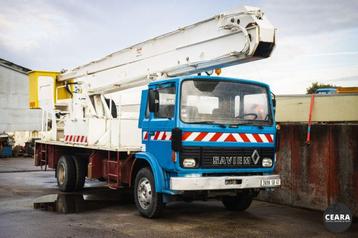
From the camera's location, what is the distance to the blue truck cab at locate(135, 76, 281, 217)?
25.2ft

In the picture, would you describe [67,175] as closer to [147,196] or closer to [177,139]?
[147,196]

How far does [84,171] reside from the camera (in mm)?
11891

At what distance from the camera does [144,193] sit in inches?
333

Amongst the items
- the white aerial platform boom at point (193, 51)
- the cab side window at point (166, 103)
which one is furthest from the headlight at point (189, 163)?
the white aerial platform boom at point (193, 51)

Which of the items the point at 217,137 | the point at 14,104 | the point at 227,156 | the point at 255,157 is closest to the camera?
the point at 217,137

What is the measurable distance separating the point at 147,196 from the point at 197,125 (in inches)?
66.8

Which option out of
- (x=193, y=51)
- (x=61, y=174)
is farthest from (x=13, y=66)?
(x=193, y=51)

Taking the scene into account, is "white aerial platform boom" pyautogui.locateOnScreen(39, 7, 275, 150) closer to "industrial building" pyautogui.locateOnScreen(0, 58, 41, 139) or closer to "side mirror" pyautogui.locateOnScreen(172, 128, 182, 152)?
"side mirror" pyautogui.locateOnScreen(172, 128, 182, 152)

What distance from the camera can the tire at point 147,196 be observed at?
8094 mm

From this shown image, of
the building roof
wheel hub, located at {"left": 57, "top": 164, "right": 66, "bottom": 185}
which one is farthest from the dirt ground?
the building roof

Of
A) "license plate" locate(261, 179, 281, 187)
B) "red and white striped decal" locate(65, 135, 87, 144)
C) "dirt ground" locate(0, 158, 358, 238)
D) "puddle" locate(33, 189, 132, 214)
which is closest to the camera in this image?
"dirt ground" locate(0, 158, 358, 238)

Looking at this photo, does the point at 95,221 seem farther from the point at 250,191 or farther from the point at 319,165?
the point at 319,165

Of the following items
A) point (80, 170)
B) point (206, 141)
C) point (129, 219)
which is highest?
point (206, 141)

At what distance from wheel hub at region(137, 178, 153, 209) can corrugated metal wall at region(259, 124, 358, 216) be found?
11.7 ft
